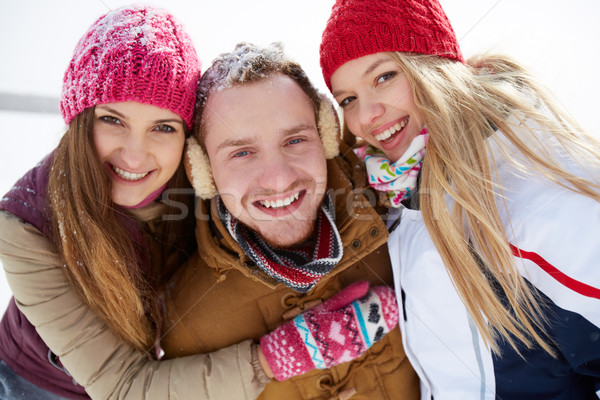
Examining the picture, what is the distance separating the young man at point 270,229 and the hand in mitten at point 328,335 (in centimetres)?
13

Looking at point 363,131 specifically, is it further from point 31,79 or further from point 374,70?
point 31,79

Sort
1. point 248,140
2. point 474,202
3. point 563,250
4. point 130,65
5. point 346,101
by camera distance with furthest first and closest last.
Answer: point 346,101, point 248,140, point 130,65, point 474,202, point 563,250

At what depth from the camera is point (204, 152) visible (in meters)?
1.92

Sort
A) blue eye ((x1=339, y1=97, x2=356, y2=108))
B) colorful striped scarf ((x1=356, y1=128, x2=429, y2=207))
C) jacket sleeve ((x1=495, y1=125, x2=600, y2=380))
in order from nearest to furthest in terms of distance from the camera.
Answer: jacket sleeve ((x1=495, y1=125, x2=600, y2=380)), colorful striped scarf ((x1=356, y1=128, x2=429, y2=207)), blue eye ((x1=339, y1=97, x2=356, y2=108))

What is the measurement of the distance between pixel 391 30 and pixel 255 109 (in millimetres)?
713

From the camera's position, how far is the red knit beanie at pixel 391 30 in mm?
1688

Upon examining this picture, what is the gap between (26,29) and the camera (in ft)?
13.2

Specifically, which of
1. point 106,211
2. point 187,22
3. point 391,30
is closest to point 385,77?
point 391,30

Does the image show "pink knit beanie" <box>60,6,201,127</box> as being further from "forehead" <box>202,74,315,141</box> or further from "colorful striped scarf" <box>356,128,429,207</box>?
"colorful striped scarf" <box>356,128,429,207</box>

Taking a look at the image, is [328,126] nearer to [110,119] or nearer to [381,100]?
[381,100]

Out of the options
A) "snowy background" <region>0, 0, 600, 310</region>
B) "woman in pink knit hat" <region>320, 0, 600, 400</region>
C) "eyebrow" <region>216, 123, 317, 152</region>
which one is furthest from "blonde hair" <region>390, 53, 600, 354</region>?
"snowy background" <region>0, 0, 600, 310</region>

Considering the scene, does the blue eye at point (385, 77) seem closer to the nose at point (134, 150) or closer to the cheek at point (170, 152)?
the cheek at point (170, 152)

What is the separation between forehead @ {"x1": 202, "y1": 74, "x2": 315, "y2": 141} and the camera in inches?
68.5

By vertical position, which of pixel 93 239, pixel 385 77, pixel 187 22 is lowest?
pixel 93 239
